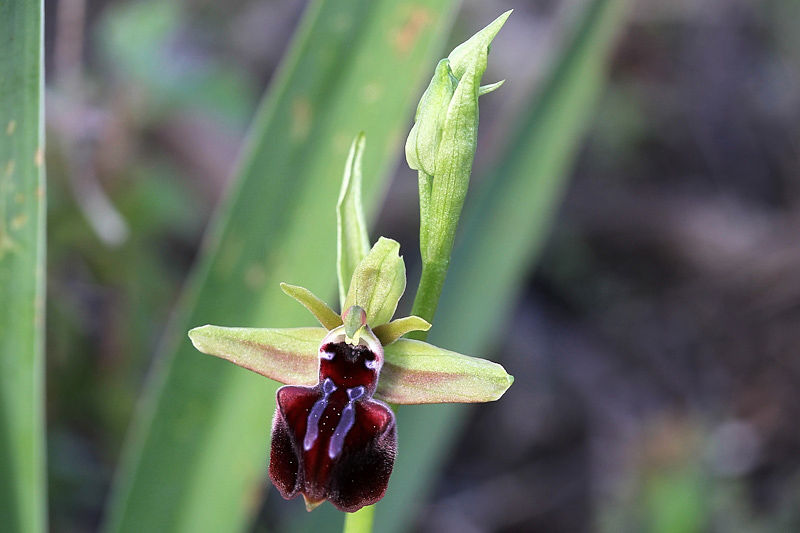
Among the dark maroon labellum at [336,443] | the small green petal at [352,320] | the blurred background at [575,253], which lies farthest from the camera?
the blurred background at [575,253]

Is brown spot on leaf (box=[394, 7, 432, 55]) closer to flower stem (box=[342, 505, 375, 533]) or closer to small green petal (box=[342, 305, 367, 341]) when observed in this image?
small green petal (box=[342, 305, 367, 341])

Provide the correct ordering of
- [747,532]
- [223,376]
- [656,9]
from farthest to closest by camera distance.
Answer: [656,9]
[747,532]
[223,376]

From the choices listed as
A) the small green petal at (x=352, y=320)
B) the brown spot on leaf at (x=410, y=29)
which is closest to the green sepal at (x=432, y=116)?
the small green petal at (x=352, y=320)

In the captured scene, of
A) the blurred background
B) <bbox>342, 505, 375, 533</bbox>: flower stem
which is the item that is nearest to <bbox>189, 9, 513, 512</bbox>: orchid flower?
<bbox>342, 505, 375, 533</bbox>: flower stem

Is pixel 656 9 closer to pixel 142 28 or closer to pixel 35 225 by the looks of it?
pixel 142 28

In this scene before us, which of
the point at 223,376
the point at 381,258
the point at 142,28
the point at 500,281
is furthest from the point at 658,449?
the point at 142,28

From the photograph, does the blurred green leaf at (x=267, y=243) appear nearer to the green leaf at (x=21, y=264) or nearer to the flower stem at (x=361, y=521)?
the green leaf at (x=21, y=264)
